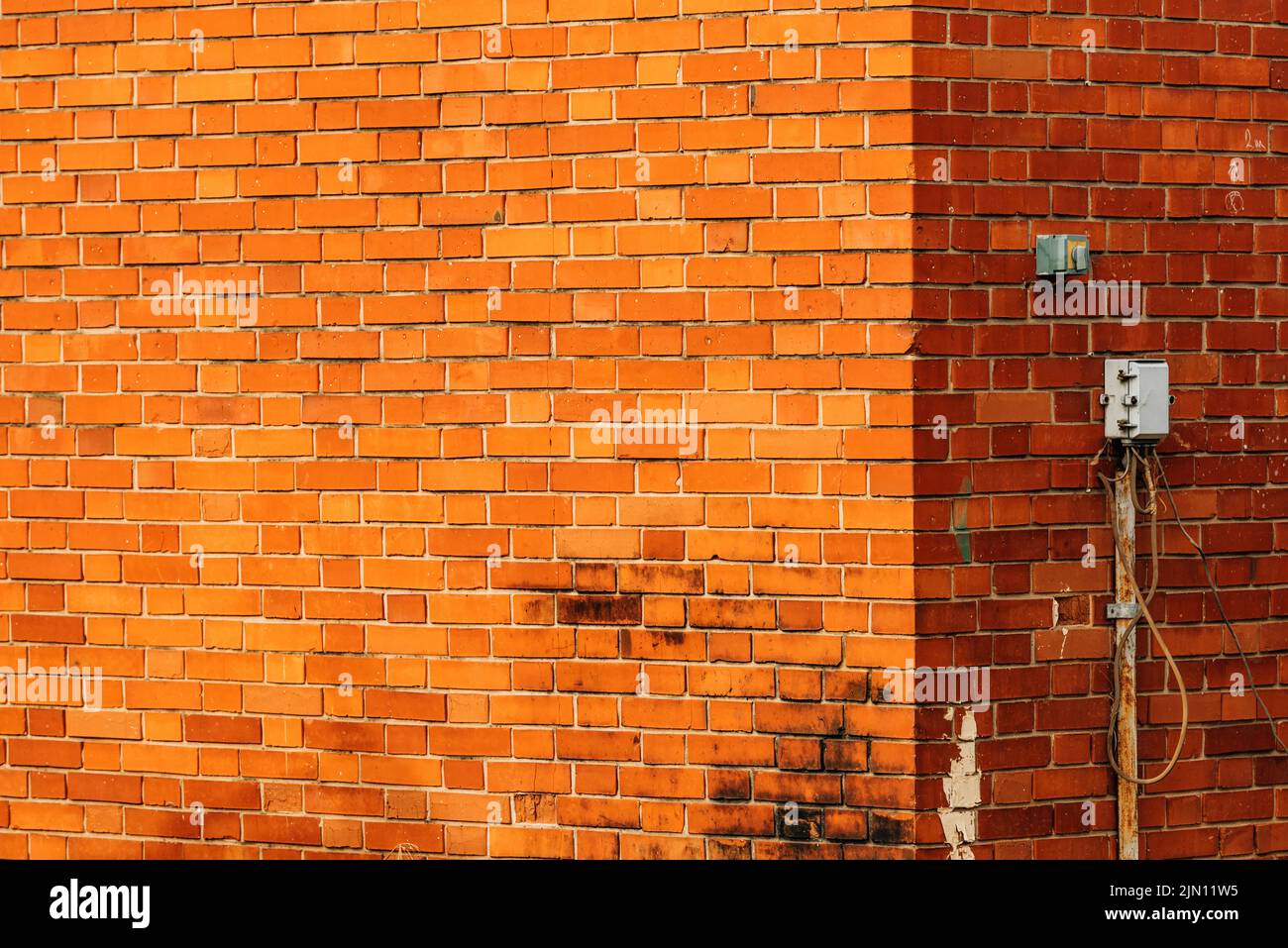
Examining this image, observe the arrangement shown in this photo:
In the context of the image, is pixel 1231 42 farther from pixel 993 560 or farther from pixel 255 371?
pixel 255 371

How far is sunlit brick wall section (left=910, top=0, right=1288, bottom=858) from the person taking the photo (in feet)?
15.9

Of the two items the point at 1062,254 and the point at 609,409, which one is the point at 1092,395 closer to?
the point at 1062,254

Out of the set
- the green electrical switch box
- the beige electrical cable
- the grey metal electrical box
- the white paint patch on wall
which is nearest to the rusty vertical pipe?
the beige electrical cable

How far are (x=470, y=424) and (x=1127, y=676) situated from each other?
7.70 feet

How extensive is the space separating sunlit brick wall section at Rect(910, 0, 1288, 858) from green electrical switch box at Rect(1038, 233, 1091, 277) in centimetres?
6

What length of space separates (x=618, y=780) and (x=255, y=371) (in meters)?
1.90

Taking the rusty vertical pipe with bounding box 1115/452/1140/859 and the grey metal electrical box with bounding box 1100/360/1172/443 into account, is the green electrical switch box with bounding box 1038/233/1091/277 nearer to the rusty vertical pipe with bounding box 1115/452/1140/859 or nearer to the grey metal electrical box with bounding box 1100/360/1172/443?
the grey metal electrical box with bounding box 1100/360/1172/443

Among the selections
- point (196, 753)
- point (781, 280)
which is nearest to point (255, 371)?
point (196, 753)

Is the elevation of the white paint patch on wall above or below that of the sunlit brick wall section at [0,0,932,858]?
below

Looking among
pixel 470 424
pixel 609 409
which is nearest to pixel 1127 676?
pixel 609 409

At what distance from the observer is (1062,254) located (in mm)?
4887

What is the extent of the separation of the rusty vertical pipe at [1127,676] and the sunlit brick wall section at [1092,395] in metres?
0.05

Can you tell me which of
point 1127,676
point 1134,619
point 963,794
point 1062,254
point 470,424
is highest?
point 1062,254

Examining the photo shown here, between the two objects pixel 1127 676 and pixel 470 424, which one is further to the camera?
pixel 470 424
